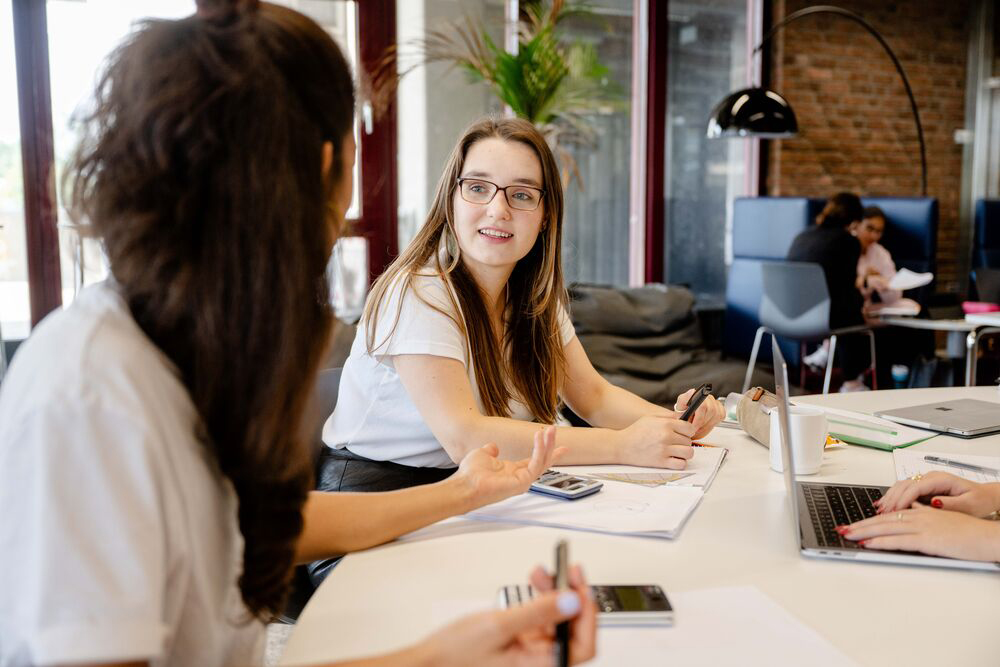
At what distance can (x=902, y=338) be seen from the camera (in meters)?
5.43

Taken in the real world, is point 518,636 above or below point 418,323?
below

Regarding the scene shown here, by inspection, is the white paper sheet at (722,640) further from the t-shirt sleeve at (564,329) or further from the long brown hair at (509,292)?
the t-shirt sleeve at (564,329)

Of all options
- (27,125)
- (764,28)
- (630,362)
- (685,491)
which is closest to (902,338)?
(630,362)

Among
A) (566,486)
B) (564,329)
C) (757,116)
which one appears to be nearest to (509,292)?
(564,329)

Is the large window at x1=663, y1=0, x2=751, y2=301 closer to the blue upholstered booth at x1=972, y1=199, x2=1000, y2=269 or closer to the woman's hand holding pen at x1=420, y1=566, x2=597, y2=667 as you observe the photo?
the blue upholstered booth at x1=972, y1=199, x2=1000, y2=269

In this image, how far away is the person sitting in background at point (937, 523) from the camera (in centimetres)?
116

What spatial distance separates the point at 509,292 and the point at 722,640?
1189mm

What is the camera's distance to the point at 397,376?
5.73 ft

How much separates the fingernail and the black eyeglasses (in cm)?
127

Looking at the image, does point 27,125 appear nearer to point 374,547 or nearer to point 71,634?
point 374,547

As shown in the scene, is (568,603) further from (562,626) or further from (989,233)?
(989,233)

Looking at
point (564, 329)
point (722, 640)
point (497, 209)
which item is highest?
point (497, 209)

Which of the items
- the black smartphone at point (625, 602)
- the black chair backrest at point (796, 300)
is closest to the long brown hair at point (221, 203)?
the black smartphone at point (625, 602)

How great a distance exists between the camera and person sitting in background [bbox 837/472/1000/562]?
1162 millimetres
